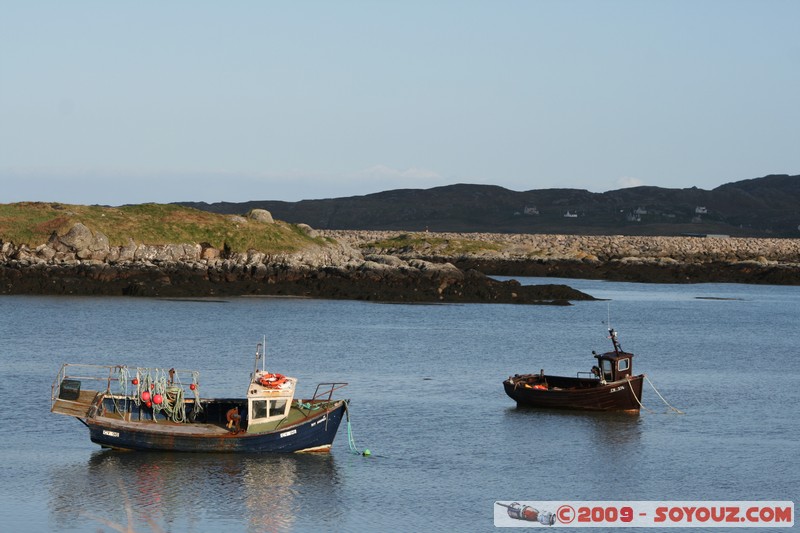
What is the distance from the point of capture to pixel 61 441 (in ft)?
105

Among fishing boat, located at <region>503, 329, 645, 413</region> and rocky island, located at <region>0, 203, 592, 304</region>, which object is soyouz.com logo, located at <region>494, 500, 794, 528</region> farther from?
rocky island, located at <region>0, 203, 592, 304</region>

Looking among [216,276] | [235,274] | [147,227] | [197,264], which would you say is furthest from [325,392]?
[147,227]

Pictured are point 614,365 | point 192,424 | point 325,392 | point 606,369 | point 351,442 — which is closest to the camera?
point 192,424

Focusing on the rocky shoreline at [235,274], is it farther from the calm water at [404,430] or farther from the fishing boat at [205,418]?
the fishing boat at [205,418]

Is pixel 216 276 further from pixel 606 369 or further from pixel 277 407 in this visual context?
pixel 277 407

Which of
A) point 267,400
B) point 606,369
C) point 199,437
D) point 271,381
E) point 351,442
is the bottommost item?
point 351,442

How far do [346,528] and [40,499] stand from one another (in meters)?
6.96

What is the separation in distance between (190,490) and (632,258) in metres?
106

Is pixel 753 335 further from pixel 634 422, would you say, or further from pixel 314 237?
pixel 314 237

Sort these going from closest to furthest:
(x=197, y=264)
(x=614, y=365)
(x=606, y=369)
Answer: (x=614, y=365) < (x=606, y=369) < (x=197, y=264)

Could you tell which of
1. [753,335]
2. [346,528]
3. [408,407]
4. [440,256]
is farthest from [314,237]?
[346,528]

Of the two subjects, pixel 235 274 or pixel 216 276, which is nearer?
pixel 216 276

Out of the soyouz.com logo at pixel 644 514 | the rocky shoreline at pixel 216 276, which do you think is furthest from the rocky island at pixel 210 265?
the soyouz.com logo at pixel 644 514

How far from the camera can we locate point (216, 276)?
84.9m
